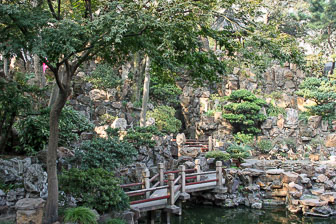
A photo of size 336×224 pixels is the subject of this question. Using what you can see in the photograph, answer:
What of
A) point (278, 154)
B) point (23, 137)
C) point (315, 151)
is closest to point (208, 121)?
point (278, 154)

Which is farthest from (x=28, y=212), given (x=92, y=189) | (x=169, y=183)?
(x=169, y=183)

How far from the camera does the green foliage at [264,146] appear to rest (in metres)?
20.0

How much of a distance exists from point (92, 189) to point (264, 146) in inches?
573

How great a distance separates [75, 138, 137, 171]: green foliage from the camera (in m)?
9.65

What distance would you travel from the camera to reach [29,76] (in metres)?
17.4

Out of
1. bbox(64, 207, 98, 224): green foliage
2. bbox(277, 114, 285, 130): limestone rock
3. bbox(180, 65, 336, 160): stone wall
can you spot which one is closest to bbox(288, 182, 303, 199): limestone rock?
bbox(180, 65, 336, 160): stone wall

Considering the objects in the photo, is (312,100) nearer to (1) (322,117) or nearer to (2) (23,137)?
(1) (322,117)

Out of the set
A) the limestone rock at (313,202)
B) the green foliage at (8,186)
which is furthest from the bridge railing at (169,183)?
the limestone rock at (313,202)

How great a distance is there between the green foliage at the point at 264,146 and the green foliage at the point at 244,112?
1.50 m

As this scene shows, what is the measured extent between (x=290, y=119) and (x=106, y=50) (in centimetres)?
1785

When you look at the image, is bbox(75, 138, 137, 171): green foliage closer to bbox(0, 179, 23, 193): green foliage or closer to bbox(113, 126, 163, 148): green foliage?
bbox(0, 179, 23, 193): green foliage

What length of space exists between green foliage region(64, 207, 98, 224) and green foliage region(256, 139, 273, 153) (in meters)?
15.1

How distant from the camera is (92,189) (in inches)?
310

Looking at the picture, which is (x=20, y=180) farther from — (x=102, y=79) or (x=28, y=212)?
(x=102, y=79)
